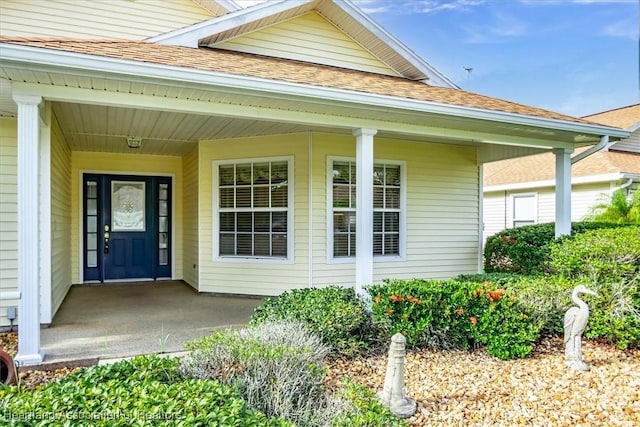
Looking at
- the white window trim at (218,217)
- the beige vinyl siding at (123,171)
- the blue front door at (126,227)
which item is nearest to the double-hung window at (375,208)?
the white window trim at (218,217)

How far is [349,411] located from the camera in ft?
9.60

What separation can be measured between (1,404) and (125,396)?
0.67m

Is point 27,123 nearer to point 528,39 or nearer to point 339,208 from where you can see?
point 339,208

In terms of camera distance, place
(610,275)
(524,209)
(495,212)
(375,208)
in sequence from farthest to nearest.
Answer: (495,212), (524,209), (375,208), (610,275)

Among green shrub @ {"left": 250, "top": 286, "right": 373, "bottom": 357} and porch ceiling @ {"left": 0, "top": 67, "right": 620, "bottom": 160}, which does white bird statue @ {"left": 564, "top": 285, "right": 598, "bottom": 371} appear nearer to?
green shrub @ {"left": 250, "top": 286, "right": 373, "bottom": 357}

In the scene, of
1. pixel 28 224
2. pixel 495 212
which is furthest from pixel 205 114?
pixel 495 212

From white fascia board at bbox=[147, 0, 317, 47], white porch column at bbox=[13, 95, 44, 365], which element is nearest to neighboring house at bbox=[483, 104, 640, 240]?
white fascia board at bbox=[147, 0, 317, 47]

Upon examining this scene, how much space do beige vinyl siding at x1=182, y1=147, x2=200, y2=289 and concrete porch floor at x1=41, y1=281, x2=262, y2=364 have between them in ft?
1.35

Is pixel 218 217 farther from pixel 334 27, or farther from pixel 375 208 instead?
pixel 334 27

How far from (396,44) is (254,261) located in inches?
178

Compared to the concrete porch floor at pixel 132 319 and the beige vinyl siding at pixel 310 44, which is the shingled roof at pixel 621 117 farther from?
the concrete porch floor at pixel 132 319

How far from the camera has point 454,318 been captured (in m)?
4.59

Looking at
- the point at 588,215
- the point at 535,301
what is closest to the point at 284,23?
the point at 535,301

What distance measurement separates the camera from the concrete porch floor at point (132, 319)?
14.5 feet
